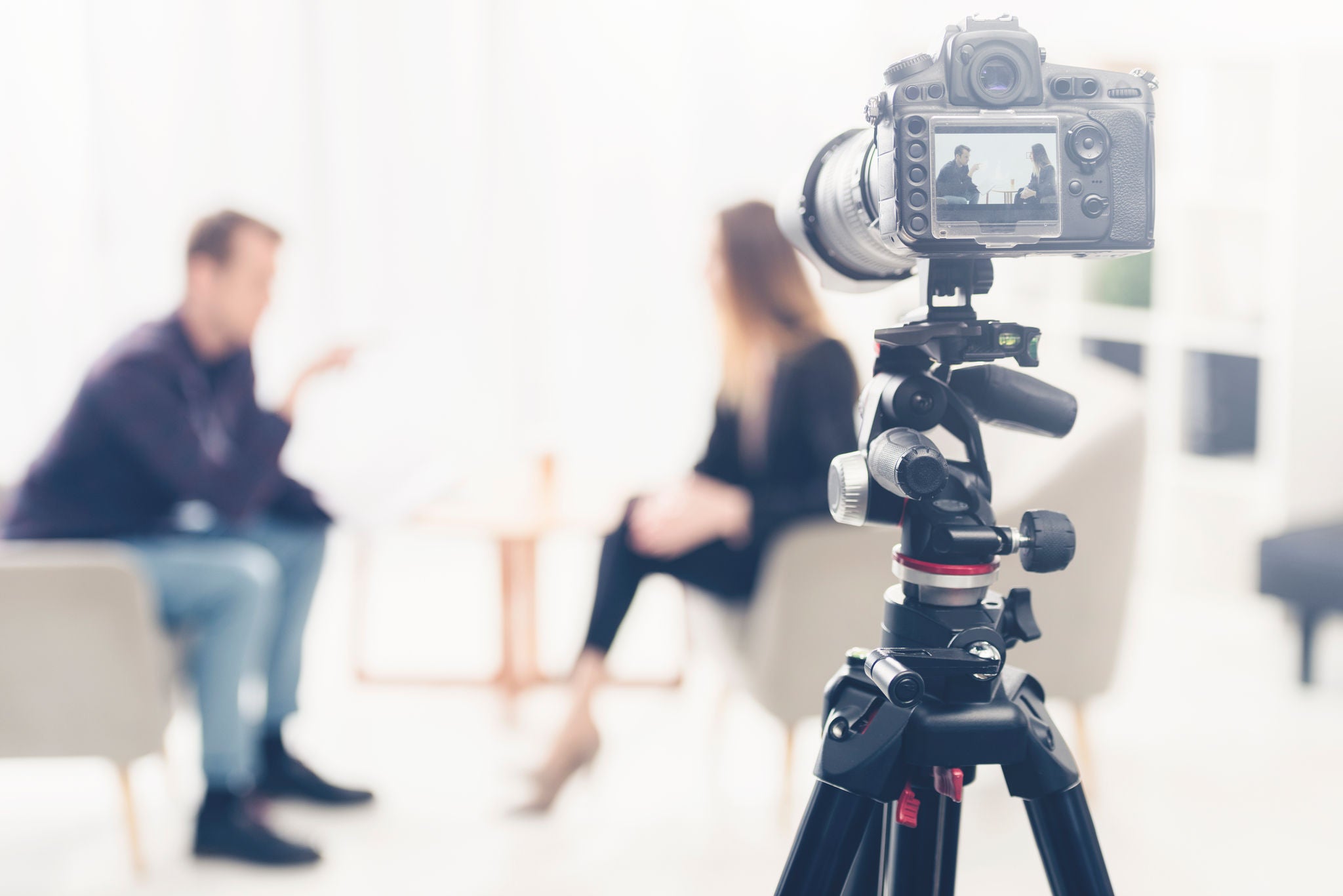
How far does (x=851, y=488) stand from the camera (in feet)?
3.26

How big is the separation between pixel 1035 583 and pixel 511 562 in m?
1.06

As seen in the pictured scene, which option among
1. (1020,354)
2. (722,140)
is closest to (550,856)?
(1020,354)

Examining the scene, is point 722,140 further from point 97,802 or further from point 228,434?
point 97,802

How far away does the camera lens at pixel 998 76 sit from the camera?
948 mm

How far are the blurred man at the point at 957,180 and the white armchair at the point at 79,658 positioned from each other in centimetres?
136

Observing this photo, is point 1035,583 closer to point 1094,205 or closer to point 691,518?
point 691,518

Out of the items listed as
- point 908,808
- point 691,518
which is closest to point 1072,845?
point 908,808

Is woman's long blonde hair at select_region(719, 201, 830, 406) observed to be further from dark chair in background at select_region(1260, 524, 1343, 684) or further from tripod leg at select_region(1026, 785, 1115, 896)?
dark chair in background at select_region(1260, 524, 1343, 684)

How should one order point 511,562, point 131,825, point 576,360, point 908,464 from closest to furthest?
point 908,464 < point 131,825 < point 511,562 < point 576,360

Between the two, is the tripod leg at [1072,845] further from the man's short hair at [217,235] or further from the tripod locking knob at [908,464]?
the man's short hair at [217,235]

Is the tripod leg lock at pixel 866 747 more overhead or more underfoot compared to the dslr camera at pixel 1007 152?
more underfoot

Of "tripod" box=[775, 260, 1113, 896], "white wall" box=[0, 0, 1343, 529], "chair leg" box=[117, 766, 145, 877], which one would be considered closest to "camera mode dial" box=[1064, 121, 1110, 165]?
"tripod" box=[775, 260, 1113, 896]

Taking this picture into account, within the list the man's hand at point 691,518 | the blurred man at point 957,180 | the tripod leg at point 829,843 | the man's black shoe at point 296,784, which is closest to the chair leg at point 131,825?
the man's black shoe at point 296,784

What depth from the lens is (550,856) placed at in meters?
1.98
